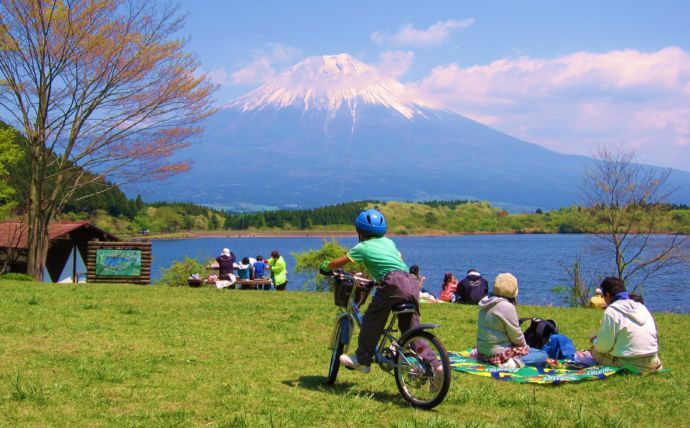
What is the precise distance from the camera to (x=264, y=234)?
4466 inches

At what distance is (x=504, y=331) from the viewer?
775 centimetres

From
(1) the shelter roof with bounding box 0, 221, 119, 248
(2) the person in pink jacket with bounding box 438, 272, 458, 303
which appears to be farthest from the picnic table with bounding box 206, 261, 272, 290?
(1) the shelter roof with bounding box 0, 221, 119, 248

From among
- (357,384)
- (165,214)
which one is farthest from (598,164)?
(165,214)

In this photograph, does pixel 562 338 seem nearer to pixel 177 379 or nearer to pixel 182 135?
pixel 177 379

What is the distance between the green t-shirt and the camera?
621 cm

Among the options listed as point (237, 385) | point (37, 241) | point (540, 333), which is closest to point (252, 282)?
point (37, 241)

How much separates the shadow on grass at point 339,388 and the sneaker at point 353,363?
0.20 metres

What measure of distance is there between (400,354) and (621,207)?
957 inches

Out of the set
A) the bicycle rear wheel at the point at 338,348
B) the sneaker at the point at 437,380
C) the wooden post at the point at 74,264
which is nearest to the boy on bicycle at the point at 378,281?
the bicycle rear wheel at the point at 338,348

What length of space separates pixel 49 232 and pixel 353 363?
2801 cm

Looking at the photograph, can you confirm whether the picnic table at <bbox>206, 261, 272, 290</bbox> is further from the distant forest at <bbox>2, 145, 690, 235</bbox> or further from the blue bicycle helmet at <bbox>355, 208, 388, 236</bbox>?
→ the distant forest at <bbox>2, 145, 690, 235</bbox>

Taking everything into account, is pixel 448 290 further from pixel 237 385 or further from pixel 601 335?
pixel 237 385

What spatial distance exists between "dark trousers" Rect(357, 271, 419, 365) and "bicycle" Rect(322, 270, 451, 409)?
51 millimetres

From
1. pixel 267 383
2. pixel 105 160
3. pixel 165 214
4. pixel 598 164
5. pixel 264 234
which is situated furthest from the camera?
pixel 264 234
